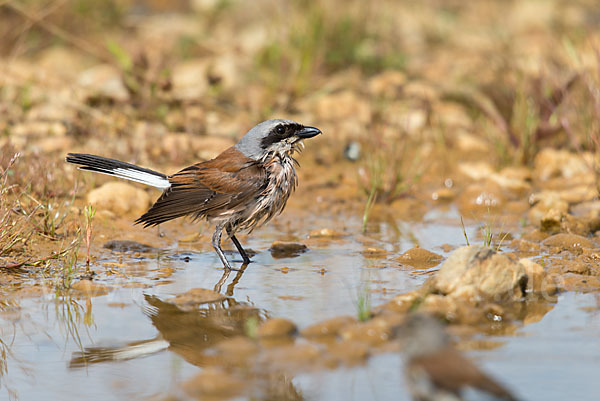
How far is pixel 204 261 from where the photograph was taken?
614 cm

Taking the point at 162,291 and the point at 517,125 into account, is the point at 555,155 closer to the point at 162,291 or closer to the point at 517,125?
the point at 517,125

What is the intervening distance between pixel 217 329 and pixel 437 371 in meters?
1.89

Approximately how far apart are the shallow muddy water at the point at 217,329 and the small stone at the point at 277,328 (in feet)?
0.67

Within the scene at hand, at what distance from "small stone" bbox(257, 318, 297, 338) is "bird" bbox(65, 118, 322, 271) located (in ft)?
5.46

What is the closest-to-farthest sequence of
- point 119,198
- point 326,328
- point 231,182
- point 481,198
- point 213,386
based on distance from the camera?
point 213,386 < point 326,328 < point 231,182 < point 119,198 < point 481,198

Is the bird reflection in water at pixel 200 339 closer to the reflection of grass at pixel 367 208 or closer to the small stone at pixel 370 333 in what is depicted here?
the small stone at pixel 370 333

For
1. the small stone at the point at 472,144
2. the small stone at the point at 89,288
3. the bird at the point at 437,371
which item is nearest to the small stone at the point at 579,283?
the bird at the point at 437,371

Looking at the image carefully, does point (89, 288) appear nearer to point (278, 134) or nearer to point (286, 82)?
point (278, 134)

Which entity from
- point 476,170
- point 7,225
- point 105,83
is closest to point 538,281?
point 7,225

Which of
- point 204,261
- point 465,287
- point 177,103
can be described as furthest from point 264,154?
point 177,103

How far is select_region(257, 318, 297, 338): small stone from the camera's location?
13.7 ft

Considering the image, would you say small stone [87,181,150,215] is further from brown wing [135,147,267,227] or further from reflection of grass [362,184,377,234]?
reflection of grass [362,184,377,234]

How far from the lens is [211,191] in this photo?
6.02 metres

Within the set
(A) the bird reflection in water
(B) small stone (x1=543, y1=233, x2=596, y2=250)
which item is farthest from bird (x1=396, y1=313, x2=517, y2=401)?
(B) small stone (x1=543, y1=233, x2=596, y2=250)
